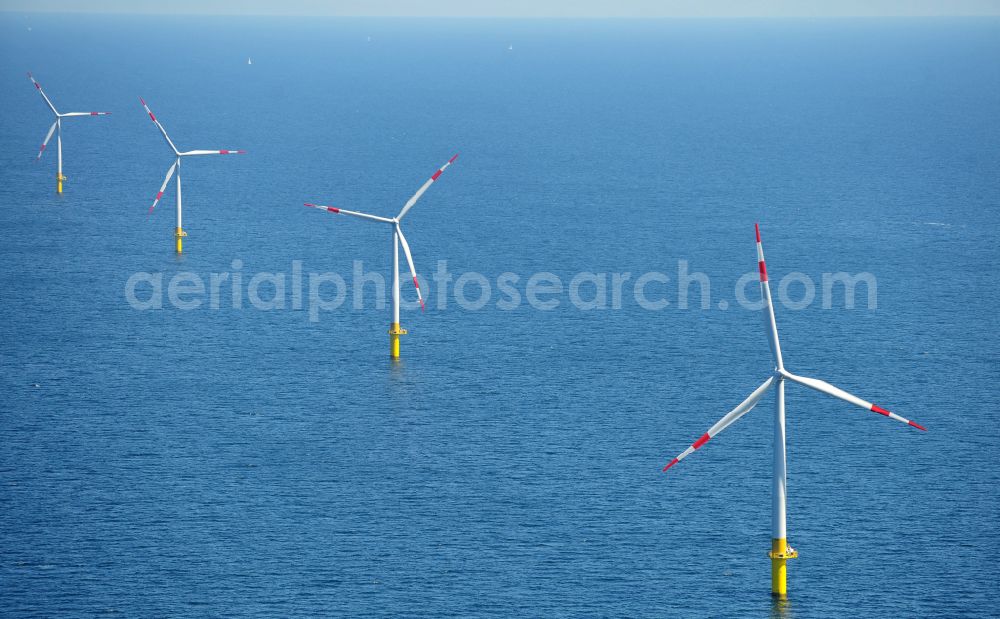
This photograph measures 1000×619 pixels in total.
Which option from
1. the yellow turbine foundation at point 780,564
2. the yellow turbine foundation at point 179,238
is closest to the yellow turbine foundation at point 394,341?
the yellow turbine foundation at point 179,238

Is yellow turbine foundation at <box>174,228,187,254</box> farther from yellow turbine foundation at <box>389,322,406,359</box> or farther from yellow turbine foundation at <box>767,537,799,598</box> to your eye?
yellow turbine foundation at <box>767,537,799,598</box>

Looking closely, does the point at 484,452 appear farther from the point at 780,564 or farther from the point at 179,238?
the point at 179,238

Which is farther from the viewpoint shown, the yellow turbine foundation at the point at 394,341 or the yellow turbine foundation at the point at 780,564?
the yellow turbine foundation at the point at 394,341

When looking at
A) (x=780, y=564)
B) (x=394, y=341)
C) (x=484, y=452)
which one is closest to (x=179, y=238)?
(x=394, y=341)

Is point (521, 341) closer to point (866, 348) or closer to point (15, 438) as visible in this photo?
point (866, 348)

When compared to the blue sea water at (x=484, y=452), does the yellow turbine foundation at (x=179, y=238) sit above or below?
above

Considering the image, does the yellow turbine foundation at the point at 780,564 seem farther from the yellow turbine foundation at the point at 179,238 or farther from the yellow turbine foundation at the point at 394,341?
the yellow turbine foundation at the point at 179,238

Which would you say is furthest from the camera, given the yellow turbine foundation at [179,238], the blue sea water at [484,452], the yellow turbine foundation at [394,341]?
the yellow turbine foundation at [179,238]

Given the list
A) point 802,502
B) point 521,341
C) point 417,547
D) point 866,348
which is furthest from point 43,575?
point 866,348

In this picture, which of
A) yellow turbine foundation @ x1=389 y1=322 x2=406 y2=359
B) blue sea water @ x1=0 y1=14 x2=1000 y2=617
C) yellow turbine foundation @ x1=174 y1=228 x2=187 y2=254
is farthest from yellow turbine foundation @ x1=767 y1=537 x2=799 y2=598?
yellow turbine foundation @ x1=174 y1=228 x2=187 y2=254
